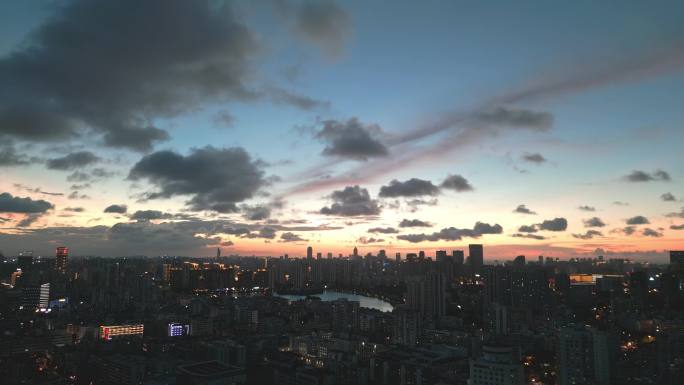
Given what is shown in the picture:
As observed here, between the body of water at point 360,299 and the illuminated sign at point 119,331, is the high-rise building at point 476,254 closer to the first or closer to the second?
the body of water at point 360,299

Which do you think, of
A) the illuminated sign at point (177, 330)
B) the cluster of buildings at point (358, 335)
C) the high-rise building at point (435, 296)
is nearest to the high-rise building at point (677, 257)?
the cluster of buildings at point (358, 335)

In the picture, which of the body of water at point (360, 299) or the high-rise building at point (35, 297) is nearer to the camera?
the high-rise building at point (35, 297)

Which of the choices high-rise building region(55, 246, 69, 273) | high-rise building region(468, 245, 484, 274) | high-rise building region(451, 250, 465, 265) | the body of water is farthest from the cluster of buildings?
high-rise building region(451, 250, 465, 265)

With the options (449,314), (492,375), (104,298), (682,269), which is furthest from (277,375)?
(682,269)

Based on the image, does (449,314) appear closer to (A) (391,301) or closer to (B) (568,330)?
(A) (391,301)

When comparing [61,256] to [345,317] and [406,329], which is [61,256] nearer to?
[345,317]

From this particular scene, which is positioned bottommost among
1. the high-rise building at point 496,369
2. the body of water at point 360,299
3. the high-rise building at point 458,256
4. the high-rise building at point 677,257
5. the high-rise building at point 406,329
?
the body of water at point 360,299

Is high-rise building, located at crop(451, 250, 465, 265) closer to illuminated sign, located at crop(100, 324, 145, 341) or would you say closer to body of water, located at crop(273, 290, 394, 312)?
body of water, located at crop(273, 290, 394, 312)

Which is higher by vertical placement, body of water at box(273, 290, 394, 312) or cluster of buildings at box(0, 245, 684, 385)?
cluster of buildings at box(0, 245, 684, 385)
